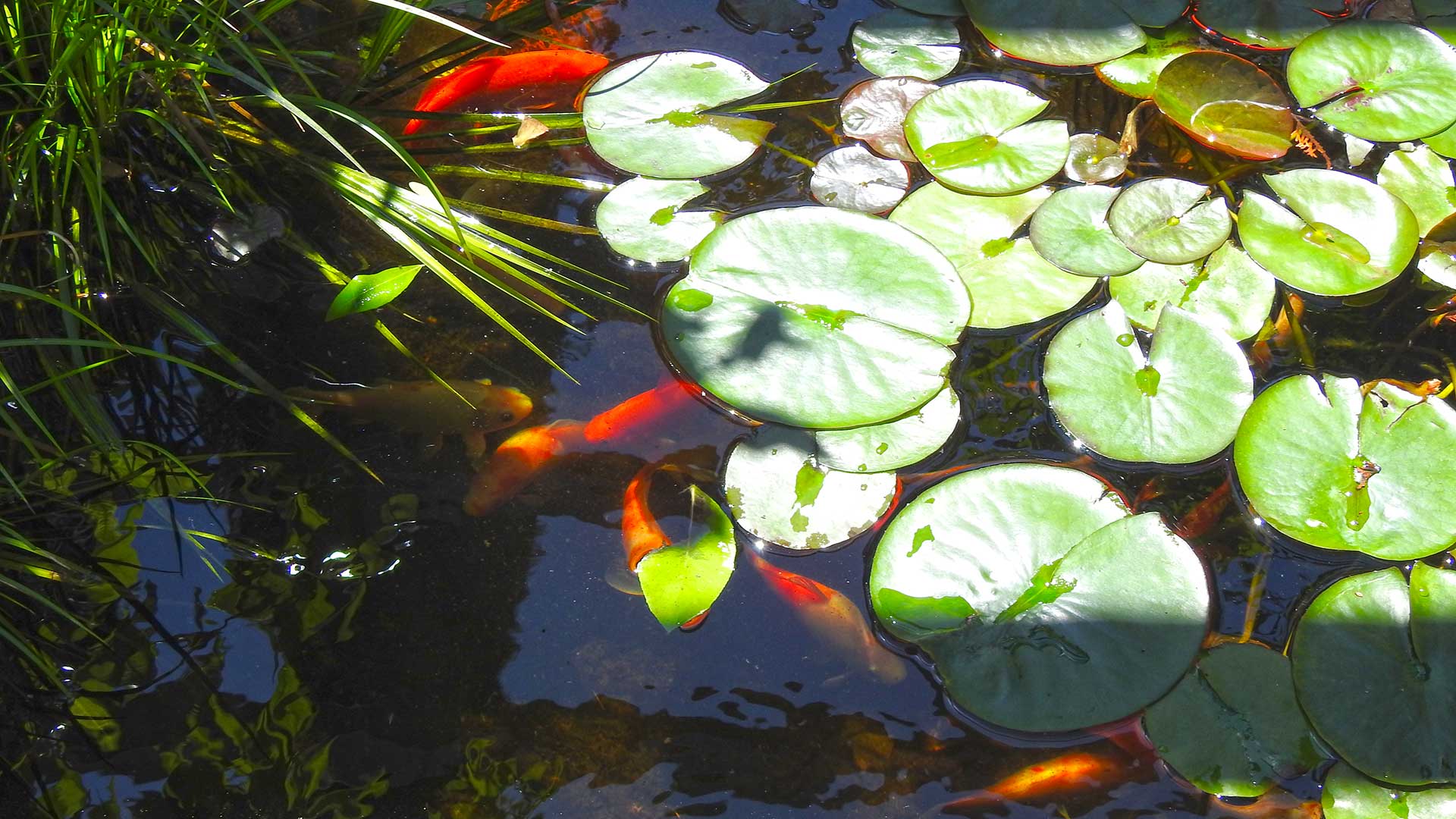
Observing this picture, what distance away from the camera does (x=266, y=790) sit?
1236 millimetres

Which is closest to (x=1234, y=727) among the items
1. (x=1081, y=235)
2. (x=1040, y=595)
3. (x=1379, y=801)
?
(x=1379, y=801)

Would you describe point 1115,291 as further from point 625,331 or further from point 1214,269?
point 625,331

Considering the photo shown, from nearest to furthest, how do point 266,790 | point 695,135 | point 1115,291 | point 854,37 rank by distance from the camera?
point 266,790 < point 1115,291 < point 695,135 < point 854,37

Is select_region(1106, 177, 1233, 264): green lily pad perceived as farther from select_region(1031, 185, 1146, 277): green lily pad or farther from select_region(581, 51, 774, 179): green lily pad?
select_region(581, 51, 774, 179): green lily pad

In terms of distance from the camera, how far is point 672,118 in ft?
6.03

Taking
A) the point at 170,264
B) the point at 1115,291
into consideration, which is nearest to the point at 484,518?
the point at 170,264

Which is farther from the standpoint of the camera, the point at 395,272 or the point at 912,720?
the point at 395,272

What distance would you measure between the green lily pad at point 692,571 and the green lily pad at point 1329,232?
1.05 metres

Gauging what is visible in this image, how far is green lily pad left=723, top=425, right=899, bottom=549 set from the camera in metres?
1.40

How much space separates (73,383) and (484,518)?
0.66 m

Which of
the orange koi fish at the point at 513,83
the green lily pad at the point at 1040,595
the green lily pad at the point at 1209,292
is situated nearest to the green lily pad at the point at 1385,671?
the green lily pad at the point at 1040,595

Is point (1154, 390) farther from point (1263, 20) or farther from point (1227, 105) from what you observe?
point (1263, 20)

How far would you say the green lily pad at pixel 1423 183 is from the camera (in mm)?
1725

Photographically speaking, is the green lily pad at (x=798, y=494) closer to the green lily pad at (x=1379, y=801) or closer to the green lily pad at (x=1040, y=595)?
the green lily pad at (x=1040, y=595)
